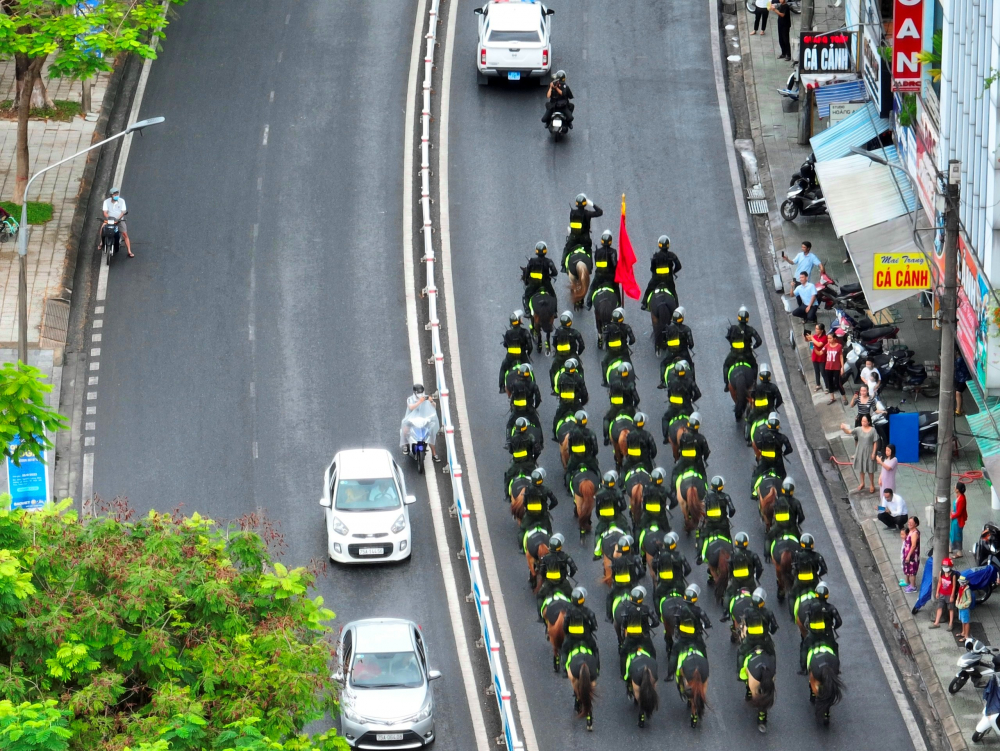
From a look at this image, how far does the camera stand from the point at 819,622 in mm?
32469

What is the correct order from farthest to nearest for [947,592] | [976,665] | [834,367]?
[834,367]
[947,592]
[976,665]

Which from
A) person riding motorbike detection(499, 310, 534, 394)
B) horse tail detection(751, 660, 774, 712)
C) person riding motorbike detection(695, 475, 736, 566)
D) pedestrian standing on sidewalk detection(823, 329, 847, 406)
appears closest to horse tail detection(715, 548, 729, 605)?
person riding motorbike detection(695, 475, 736, 566)

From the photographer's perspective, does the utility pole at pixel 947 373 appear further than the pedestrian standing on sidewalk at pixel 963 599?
No

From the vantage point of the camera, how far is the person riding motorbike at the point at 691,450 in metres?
36.9

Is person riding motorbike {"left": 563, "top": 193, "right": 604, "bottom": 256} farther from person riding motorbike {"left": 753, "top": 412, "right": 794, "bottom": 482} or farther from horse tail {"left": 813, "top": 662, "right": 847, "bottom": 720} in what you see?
horse tail {"left": 813, "top": 662, "right": 847, "bottom": 720}

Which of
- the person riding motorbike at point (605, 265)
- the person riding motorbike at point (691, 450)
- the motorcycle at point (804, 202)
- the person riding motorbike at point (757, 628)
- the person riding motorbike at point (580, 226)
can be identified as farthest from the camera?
the motorcycle at point (804, 202)

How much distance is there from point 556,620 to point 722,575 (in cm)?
341

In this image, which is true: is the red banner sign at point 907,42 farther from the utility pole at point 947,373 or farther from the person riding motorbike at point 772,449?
the person riding motorbike at point 772,449

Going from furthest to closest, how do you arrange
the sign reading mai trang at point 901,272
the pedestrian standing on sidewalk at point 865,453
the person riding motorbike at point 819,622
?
1. the sign reading mai trang at point 901,272
2. the pedestrian standing on sidewalk at point 865,453
3. the person riding motorbike at point 819,622

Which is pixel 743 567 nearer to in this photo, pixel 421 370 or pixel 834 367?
pixel 834 367

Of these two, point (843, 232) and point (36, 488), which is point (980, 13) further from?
point (36, 488)

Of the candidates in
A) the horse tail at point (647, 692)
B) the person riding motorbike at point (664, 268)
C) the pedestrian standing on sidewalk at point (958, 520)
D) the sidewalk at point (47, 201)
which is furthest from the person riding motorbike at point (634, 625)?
the sidewalk at point (47, 201)

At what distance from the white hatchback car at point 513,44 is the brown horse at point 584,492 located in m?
18.0

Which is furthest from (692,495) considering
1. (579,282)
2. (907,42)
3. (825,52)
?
(825,52)
